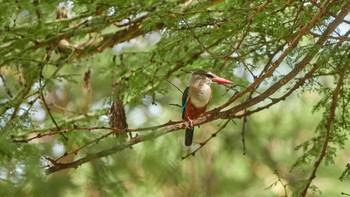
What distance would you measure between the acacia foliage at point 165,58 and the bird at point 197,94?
79mm

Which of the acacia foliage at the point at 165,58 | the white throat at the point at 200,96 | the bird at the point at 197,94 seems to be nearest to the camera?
the acacia foliage at the point at 165,58

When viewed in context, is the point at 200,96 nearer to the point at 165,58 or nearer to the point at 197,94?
the point at 197,94

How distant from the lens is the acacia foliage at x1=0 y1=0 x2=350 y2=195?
2357 mm

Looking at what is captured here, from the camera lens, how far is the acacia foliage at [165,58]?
2.36 meters

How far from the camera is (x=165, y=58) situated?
3.67 metres

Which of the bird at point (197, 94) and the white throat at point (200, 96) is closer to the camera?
the bird at point (197, 94)

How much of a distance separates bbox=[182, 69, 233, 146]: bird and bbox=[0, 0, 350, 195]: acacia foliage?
79mm

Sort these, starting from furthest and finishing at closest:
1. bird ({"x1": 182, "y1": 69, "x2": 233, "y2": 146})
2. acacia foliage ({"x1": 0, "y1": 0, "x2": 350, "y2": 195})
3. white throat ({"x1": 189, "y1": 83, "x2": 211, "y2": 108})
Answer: white throat ({"x1": 189, "y1": 83, "x2": 211, "y2": 108}), bird ({"x1": 182, "y1": 69, "x2": 233, "y2": 146}), acacia foliage ({"x1": 0, "y1": 0, "x2": 350, "y2": 195})

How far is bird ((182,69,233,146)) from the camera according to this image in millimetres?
3619

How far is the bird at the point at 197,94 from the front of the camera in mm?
3619

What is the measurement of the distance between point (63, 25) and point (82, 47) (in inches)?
20.7

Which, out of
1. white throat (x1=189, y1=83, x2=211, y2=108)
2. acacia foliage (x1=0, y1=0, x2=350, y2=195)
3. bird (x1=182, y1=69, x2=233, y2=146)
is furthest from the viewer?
white throat (x1=189, y1=83, x2=211, y2=108)

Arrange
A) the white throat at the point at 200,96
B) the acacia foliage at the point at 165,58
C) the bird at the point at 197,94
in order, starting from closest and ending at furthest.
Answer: the acacia foliage at the point at 165,58
the bird at the point at 197,94
the white throat at the point at 200,96

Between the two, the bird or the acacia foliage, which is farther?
the bird
